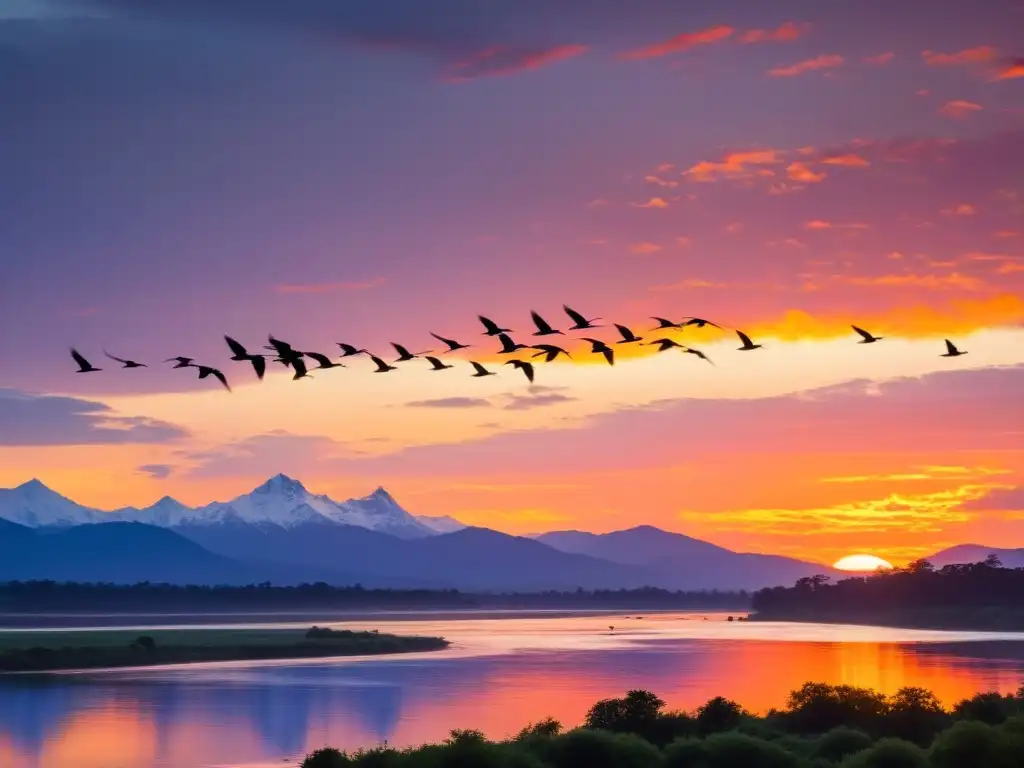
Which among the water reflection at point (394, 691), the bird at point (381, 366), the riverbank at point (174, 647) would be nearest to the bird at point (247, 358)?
the bird at point (381, 366)

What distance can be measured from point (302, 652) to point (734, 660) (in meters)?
45.8

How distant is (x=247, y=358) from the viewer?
3484cm

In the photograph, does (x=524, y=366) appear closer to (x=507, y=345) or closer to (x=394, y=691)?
(x=507, y=345)

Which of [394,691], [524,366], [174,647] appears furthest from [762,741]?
[174,647]

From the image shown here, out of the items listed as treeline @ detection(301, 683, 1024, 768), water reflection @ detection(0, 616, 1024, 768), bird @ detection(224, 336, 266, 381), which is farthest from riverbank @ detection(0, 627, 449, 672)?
bird @ detection(224, 336, 266, 381)

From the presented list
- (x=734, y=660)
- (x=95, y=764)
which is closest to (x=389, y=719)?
(x=95, y=764)

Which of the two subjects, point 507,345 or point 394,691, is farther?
point 394,691

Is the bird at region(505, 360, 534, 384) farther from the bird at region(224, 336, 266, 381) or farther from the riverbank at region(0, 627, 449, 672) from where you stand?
the riverbank at region(0, 627, 449, 672)

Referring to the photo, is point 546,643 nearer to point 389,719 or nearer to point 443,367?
point 389,719

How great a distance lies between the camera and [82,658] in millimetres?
128750

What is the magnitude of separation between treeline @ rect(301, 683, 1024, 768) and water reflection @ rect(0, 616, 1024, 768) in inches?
646

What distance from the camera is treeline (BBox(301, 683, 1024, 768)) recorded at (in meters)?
47.5

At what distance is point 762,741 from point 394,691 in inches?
2112

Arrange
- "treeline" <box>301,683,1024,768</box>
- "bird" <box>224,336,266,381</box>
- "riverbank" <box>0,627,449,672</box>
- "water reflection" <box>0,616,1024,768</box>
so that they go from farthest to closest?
"riverbank" <box>0,627,449,672</box>, "water reflection" <box>0,616,1024,768</box>, "treeline" <box>301,683,1024,768</box>, "bird" <box>224,336,266,381</box>
